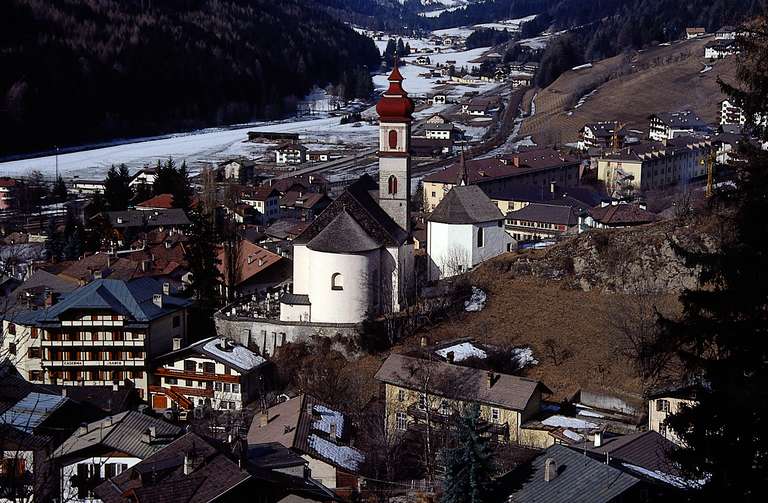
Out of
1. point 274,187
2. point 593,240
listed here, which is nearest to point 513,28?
point 274,187

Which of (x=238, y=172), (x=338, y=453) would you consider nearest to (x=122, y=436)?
(x=338, y=453)

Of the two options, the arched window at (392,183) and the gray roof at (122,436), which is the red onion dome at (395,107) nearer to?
the arched window at (392,183)

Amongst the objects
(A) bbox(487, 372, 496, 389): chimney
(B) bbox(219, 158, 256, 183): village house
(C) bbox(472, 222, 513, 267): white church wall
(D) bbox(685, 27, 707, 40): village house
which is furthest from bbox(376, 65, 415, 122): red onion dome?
(D) bbox(685, 27, 707, 40): village house

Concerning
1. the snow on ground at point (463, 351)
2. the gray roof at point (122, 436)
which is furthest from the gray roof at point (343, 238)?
the gray roof at point (122, 436)

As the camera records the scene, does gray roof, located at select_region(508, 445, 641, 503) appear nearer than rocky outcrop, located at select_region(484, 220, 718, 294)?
Yes

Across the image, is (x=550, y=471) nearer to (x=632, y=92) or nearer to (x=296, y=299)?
(x=296, y=299)

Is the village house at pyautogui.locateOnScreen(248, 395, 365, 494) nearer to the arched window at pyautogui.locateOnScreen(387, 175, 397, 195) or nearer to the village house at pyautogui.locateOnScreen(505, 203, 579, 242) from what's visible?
the arched window at pyautogui.locateOnScreen(387, 175, 397, 195)
